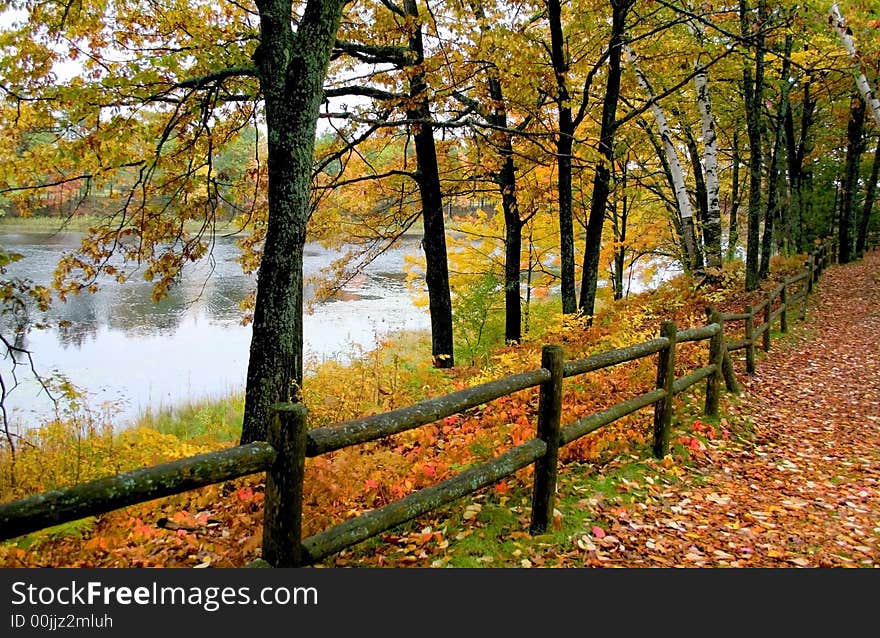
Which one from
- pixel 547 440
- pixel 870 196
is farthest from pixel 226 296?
pixel 870 196

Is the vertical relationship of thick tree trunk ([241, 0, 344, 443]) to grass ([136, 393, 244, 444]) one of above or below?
above

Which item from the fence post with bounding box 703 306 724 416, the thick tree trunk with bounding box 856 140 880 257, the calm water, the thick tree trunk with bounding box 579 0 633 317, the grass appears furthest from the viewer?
the thick tree trunk with bounding box 856 140 880 257

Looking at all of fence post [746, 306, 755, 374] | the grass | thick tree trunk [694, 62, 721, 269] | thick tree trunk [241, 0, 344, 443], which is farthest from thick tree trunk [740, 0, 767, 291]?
the grass

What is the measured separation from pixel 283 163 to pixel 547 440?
11.8 feet

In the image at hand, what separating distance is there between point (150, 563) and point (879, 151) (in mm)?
25376

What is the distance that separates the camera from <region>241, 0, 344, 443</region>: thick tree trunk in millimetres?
5312

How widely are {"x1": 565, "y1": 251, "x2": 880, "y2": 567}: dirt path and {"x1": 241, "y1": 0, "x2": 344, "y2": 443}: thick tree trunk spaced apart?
138 inches

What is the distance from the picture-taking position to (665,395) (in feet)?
19.0

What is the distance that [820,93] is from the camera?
18172mm

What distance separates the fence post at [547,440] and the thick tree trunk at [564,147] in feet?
20.6

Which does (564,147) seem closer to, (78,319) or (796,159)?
(796,159)

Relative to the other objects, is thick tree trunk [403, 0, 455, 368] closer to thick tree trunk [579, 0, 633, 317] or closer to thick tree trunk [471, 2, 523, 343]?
thick tree trunk [471, 2, 523, 343]
